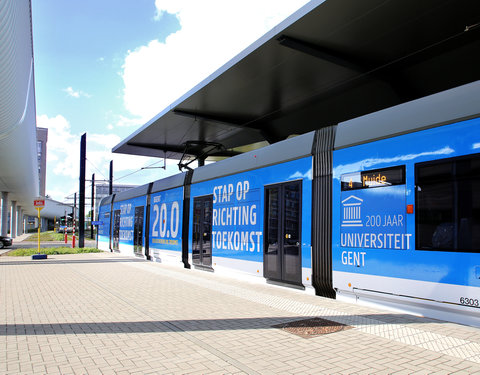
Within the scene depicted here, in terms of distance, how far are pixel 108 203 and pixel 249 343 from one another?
2148 centimetres

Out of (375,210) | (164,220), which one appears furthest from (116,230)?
(375,210)

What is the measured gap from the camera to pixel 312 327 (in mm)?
5641

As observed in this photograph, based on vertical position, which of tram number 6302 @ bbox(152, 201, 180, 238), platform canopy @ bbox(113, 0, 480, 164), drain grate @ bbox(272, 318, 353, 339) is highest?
platform canopy @ bbox(113, 0, 480, 164)

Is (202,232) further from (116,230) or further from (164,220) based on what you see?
(116,230)

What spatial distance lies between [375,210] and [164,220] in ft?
34.5

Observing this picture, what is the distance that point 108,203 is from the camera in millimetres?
24703

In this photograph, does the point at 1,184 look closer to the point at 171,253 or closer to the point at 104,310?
the point at 171,253

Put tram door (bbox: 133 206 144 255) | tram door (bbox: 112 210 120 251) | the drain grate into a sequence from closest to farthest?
the drain grate
tram door (bbox: 133 206 144 255)
tram door (bbox: 112 210 120 251)

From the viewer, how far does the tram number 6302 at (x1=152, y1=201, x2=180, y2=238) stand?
47.2 feet

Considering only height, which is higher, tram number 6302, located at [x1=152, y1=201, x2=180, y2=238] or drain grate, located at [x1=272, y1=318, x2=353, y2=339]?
tram number 6302, located at [x1=152, y1=201, x2=180, y2=238]

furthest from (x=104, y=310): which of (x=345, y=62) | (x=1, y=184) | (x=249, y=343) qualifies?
(x=1, y=184)

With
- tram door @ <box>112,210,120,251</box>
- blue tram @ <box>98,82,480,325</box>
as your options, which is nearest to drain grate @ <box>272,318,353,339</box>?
blue tram @ <box>98,82,480,325</box>

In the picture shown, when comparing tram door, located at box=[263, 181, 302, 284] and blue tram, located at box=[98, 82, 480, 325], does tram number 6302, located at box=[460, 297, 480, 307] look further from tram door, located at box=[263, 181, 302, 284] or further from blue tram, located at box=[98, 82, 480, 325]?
Result: tram door, located at box=[263, 181, 302, 284]

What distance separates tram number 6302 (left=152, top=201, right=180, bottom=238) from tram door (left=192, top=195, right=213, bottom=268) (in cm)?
152
